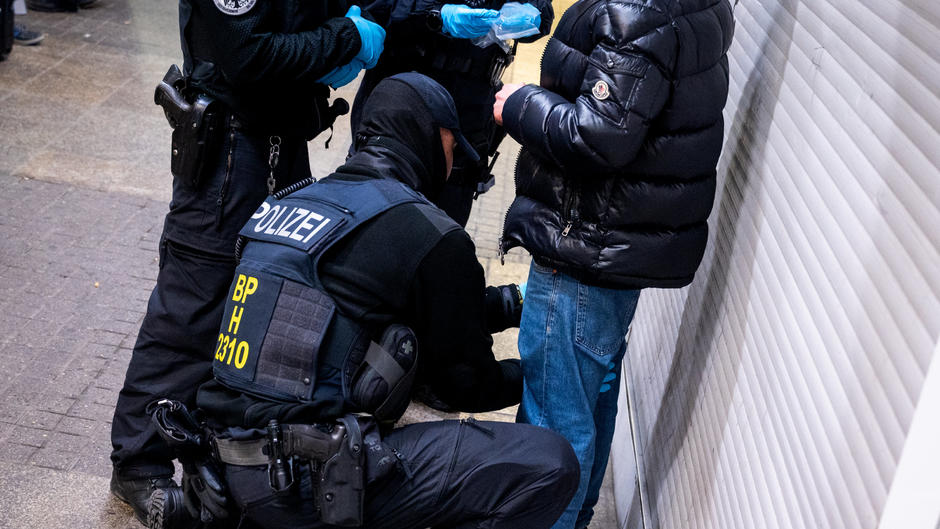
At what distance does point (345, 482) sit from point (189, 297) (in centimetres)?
106

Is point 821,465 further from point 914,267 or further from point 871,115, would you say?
point 871,115

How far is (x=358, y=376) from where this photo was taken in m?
2.38

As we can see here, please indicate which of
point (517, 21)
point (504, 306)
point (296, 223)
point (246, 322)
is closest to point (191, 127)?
point (296, 223)

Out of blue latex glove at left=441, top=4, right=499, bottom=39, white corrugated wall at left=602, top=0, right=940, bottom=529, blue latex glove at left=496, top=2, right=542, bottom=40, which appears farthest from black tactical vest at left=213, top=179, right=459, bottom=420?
blue latex glove at left=496, top=2, right=542, bottom=40

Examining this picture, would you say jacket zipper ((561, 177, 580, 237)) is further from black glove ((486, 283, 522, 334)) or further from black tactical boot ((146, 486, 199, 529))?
black tactical boot ((146, 486, 199, 529))

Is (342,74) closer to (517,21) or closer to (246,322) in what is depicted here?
(517,21)

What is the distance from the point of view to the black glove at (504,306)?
3.02 metres

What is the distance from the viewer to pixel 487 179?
3795 mm

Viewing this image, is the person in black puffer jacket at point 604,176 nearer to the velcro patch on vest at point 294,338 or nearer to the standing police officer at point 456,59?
the velcro patch on vest at point 294,338

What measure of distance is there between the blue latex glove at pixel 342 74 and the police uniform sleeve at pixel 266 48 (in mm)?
107

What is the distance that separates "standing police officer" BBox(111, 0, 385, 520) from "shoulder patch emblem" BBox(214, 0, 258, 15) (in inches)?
2.3

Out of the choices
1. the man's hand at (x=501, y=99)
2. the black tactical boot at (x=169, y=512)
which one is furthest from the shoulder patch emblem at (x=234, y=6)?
the black tactical boot at (x=169, y=512)

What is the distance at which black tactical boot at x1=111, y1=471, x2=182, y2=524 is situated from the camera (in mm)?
2977

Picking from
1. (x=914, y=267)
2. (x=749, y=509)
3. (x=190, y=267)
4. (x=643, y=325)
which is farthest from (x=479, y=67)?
(x=914, y=267)
